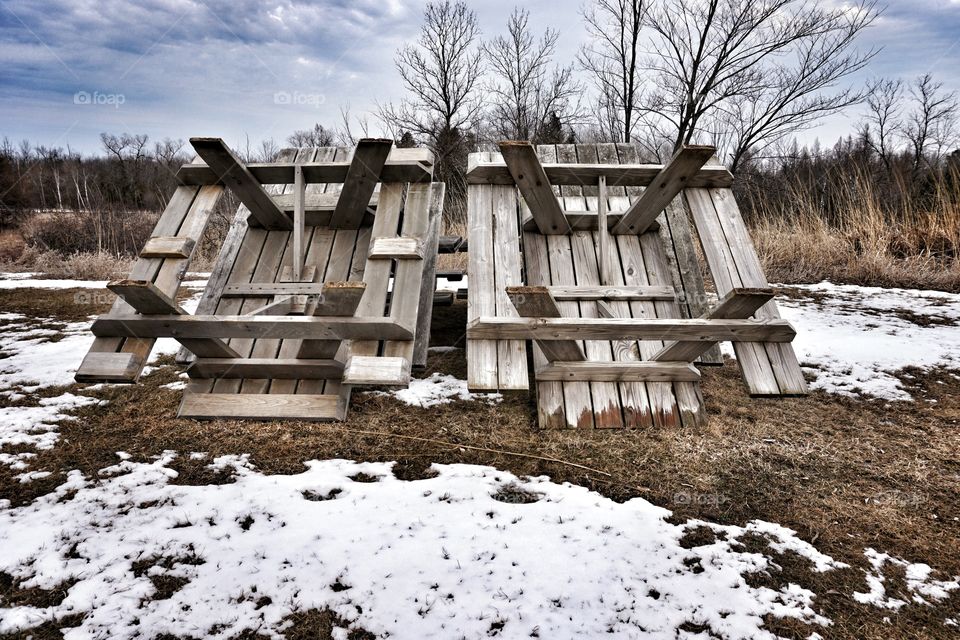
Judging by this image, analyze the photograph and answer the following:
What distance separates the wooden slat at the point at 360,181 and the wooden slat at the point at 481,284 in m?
0.71

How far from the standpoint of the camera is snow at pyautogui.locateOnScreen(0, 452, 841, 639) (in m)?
1.61

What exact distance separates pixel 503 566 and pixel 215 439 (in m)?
1.97

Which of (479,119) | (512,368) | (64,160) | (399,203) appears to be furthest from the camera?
(64,160)

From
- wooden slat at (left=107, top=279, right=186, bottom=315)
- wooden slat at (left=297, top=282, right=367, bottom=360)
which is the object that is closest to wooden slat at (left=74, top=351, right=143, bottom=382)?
wooden slat at (left=107, top=279, right=186, bottom=315)

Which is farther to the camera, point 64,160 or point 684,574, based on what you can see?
point 64,160

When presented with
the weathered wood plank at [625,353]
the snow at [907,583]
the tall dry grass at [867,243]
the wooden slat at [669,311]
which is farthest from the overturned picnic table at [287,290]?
the tall dry grass at [867,243]

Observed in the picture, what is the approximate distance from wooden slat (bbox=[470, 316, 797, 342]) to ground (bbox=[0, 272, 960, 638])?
63cm

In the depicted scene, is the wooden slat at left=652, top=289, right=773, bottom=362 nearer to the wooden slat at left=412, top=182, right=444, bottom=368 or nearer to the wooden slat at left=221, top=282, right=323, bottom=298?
the wooden slat at left=412, top=182, right=444, bottom=368

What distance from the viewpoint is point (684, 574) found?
5.95 feet

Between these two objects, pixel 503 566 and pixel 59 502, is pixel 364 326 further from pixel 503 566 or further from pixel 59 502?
pixel 59 502

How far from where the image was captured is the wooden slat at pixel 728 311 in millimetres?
2529

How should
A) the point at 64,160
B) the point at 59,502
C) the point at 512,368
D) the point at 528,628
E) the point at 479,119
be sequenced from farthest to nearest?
the point at 64,160, the point at 479,119, the point at 512,368, the point at 59,502, the point at 528,628

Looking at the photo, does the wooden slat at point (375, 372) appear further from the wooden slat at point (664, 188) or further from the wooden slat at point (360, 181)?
the wooden slat at point (664, 188)

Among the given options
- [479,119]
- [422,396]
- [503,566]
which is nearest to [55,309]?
[422,396]
